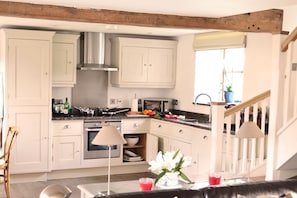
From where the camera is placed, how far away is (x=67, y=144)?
6.52 metres

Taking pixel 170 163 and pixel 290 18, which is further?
pixel 290 18

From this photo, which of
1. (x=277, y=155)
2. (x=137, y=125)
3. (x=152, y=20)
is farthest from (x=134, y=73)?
(x=277, y=155)

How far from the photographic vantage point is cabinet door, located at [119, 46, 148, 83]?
708 cm

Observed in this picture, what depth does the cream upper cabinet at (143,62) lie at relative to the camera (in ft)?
23.2

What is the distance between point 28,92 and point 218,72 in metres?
2.89

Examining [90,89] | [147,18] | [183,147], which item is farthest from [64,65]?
[147,18]

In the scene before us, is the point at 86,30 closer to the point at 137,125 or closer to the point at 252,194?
the point at 137,125

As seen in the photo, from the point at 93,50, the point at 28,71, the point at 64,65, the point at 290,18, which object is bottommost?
the point at 28,71

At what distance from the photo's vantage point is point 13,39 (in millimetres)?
6133

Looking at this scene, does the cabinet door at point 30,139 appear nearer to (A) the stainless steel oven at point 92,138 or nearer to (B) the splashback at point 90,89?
(A) the stainless steel oven at point 92,138

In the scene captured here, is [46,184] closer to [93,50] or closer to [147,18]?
[93,50]

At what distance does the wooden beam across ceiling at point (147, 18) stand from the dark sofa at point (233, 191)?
171 centimetres

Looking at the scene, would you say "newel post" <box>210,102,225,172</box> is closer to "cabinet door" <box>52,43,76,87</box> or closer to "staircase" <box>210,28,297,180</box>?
"staircase" <box>210,28,297,180</box>

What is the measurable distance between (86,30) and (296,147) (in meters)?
3.92
